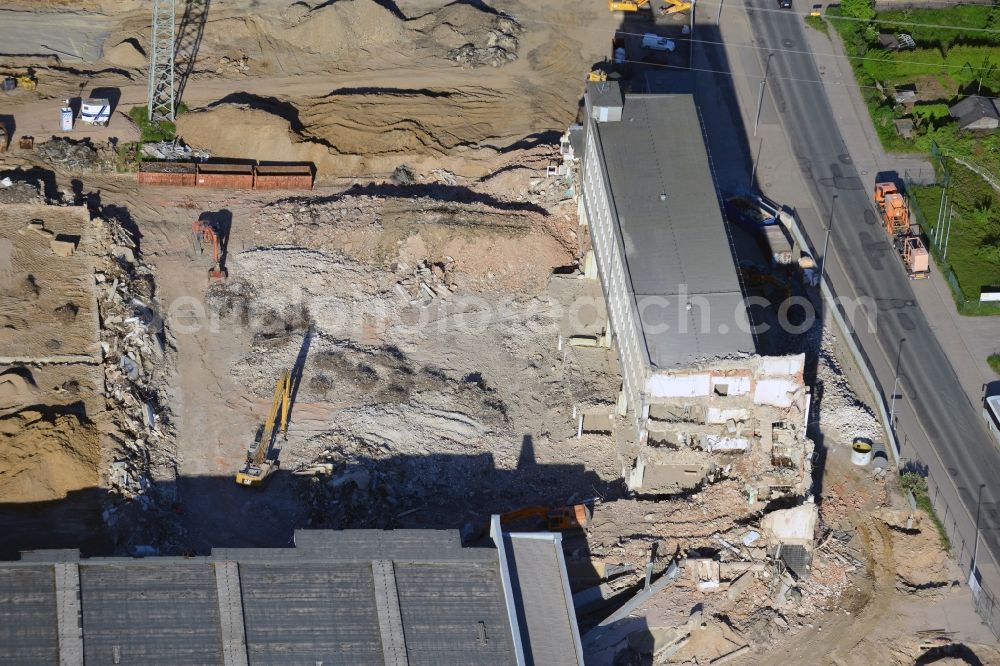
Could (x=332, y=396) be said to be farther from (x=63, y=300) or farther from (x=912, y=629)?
(x=912, y=629)

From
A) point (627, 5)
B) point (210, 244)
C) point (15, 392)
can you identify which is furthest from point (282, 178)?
point (627, 5)

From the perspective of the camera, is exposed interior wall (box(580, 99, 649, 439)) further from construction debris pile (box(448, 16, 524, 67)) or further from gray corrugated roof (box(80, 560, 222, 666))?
gray corrugated roof (box(80, 560, 222, 666))

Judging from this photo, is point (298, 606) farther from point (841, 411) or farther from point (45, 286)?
point (841, 411)

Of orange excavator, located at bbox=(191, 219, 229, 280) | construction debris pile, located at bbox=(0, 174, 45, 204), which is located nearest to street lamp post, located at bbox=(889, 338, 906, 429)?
orange excavator, located at bbox=(191, 219, 229, 280)

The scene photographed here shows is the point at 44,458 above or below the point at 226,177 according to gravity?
below

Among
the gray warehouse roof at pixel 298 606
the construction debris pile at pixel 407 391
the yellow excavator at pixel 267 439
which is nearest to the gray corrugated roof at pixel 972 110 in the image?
the construction debris pile at pixel 407 391

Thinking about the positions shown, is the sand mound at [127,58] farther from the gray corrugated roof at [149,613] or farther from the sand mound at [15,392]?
the gray corrugated roof at [149,613]

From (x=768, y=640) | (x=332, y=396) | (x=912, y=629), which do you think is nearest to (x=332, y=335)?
(x=332, y=396)
